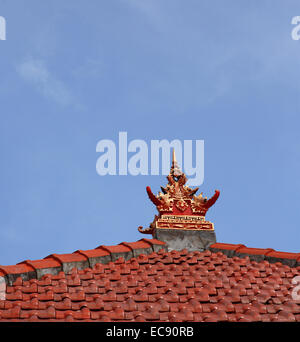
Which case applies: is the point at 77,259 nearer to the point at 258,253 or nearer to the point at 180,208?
the point at 180,208

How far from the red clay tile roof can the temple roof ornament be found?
699mm

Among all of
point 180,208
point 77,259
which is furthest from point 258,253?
point 77,259

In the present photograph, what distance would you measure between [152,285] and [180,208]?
345cm

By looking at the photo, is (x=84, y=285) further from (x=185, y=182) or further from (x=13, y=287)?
(x=185, y=182)

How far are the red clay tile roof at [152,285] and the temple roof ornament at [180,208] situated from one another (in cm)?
70

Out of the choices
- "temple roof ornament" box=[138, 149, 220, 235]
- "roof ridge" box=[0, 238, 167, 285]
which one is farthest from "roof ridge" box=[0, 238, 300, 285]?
"temple roof ornament" box=[138, 149, 220, 235]

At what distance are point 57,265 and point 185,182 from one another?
157 inches

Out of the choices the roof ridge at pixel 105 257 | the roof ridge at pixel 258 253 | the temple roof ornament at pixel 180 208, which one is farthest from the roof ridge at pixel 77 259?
the roof ridge at pixel 258 253

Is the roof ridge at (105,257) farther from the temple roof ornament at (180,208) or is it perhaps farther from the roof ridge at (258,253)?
the temple roof ornament at (180,208)

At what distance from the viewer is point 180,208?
11.2m

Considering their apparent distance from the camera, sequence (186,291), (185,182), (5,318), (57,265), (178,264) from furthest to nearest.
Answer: (185,182), (178,264), (57,265), (186,291), (5,318)

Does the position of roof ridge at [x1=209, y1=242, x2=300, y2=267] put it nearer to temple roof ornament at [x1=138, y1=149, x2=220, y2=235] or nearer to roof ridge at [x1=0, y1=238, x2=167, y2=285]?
temple roof ornament at [x1=138, y1=149, x2=220, y2=235]
